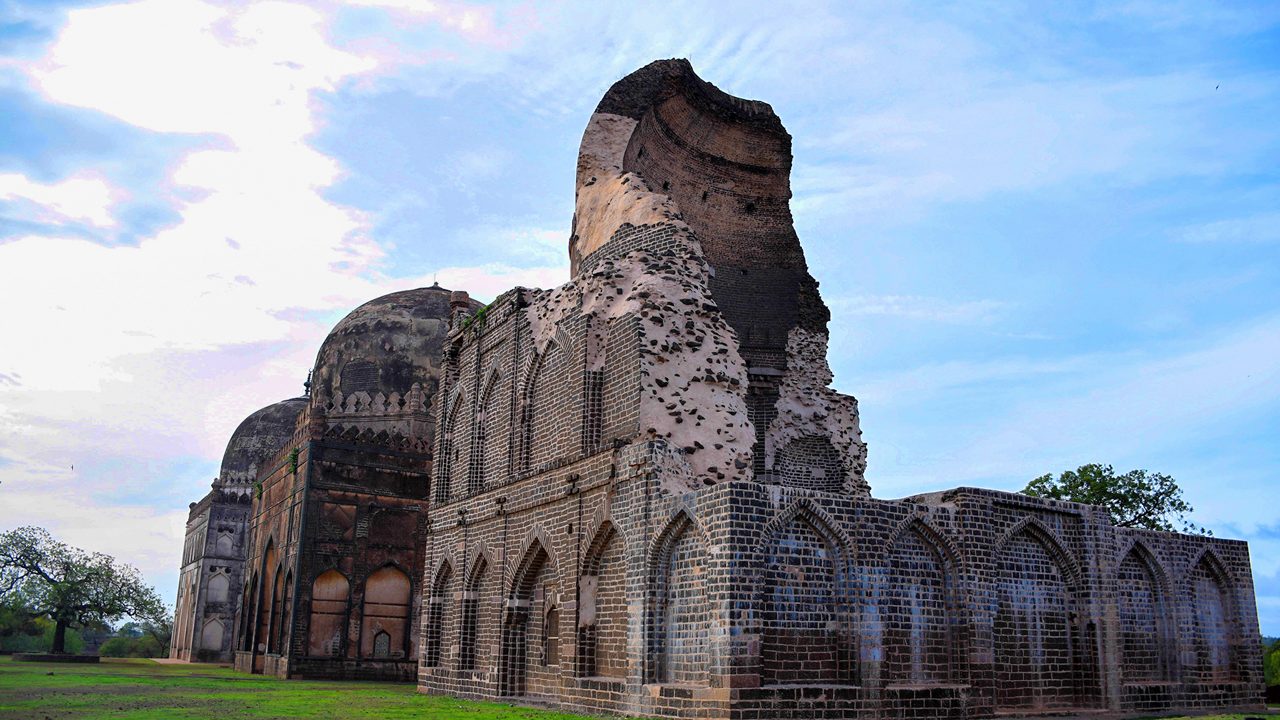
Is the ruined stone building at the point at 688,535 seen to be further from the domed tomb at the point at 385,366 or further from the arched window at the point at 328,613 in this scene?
the domed tomb at the point at 385,366

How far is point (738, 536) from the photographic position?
435 inches

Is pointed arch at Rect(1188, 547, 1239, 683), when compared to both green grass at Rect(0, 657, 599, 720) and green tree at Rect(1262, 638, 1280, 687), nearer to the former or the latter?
green tree at Rect(1262, 638, 1280, 687)

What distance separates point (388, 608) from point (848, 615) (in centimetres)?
1412

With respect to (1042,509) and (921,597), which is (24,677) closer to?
(921,597)

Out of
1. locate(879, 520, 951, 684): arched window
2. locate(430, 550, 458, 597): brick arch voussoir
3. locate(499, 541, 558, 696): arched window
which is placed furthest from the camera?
locate(430, 550, 458, 597): brick arch voussoir

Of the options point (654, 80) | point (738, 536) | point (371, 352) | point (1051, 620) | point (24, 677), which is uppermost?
point (654, 80)

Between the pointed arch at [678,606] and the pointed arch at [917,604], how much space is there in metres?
2.28

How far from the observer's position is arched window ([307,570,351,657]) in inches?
869

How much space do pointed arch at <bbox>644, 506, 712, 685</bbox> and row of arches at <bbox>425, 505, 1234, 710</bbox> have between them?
20mm

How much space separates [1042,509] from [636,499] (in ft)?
19.7

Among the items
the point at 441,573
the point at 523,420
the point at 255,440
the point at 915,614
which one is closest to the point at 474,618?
the point at 441,573

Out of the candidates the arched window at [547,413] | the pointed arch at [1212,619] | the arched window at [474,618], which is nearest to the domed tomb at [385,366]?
the arched window at [474,618]

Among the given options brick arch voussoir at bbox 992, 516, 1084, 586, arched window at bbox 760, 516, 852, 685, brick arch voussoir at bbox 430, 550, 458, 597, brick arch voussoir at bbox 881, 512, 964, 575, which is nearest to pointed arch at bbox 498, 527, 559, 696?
brick arch voussoir at bbox 430, 550, 458, 597

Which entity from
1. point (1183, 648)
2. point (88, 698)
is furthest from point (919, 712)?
point (88, 698)
